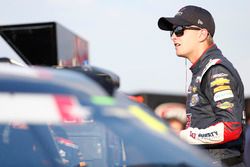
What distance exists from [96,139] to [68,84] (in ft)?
3.09

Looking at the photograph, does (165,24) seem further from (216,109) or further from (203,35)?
(216,109)

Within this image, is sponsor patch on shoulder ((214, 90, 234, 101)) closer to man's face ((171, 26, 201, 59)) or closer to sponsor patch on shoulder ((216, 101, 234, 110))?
sponsor patch on shoulder ((216, 101, 234, 110))

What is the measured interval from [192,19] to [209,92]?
46 centimetres

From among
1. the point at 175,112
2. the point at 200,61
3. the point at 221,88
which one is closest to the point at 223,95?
the point at 221,88

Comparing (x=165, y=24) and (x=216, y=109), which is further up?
(x=165, y=24)

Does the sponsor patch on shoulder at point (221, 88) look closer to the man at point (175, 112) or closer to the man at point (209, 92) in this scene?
the man at point (209, 92)

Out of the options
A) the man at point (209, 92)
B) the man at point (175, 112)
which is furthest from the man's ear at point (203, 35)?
the man at point (175, 112)

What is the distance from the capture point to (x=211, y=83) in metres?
2.89

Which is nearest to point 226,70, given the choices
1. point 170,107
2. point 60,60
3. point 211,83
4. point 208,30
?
point 211,83

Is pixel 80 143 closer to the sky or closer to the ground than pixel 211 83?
closer to the ground

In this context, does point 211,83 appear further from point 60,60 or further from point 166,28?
point 60,60

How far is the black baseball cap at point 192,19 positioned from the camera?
10.3 ft

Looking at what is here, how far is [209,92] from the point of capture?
2.90m

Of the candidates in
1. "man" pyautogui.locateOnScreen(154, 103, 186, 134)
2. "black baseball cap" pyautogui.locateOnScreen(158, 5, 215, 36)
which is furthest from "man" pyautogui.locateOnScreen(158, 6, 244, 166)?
"man" pyautogui.locateOnScreen(154, 103, 186, 134)
